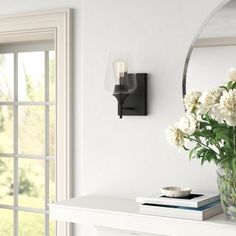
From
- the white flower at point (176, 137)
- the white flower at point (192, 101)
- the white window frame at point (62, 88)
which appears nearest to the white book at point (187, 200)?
the white flower at point (176, 137)

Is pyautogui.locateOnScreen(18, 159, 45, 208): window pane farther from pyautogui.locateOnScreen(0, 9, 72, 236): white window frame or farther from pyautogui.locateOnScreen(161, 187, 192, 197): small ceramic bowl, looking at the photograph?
pyautogui.locateOnScreen(161, 187, 192, 197): small ceramic bowl

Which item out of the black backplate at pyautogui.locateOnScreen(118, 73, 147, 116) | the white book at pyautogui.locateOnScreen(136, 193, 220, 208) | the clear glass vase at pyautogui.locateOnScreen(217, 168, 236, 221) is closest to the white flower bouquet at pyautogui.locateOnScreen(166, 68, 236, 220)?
the clear glass vase at pyautogui.locateOnScreen(217, 168, 236, 221)

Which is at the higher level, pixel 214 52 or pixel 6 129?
pixel 214 52

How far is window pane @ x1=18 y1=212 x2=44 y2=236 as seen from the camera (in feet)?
11.3

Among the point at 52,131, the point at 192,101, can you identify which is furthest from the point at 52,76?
the point at 192,101

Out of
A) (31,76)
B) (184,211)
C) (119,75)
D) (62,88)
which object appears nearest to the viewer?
(184,211)

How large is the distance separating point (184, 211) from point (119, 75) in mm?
696

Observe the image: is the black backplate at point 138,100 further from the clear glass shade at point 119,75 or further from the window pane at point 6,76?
the window pane at point 6,76

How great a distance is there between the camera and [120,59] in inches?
104

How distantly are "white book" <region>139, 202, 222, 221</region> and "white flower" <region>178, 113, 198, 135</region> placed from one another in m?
0.31

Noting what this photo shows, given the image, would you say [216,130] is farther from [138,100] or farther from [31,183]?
[31,183]

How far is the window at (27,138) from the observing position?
3420 millimetres

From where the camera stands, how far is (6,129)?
3.60 m

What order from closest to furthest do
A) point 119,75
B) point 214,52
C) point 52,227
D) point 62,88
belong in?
point 214,52 < point 119,75 < point 62,88 < point 52,227
